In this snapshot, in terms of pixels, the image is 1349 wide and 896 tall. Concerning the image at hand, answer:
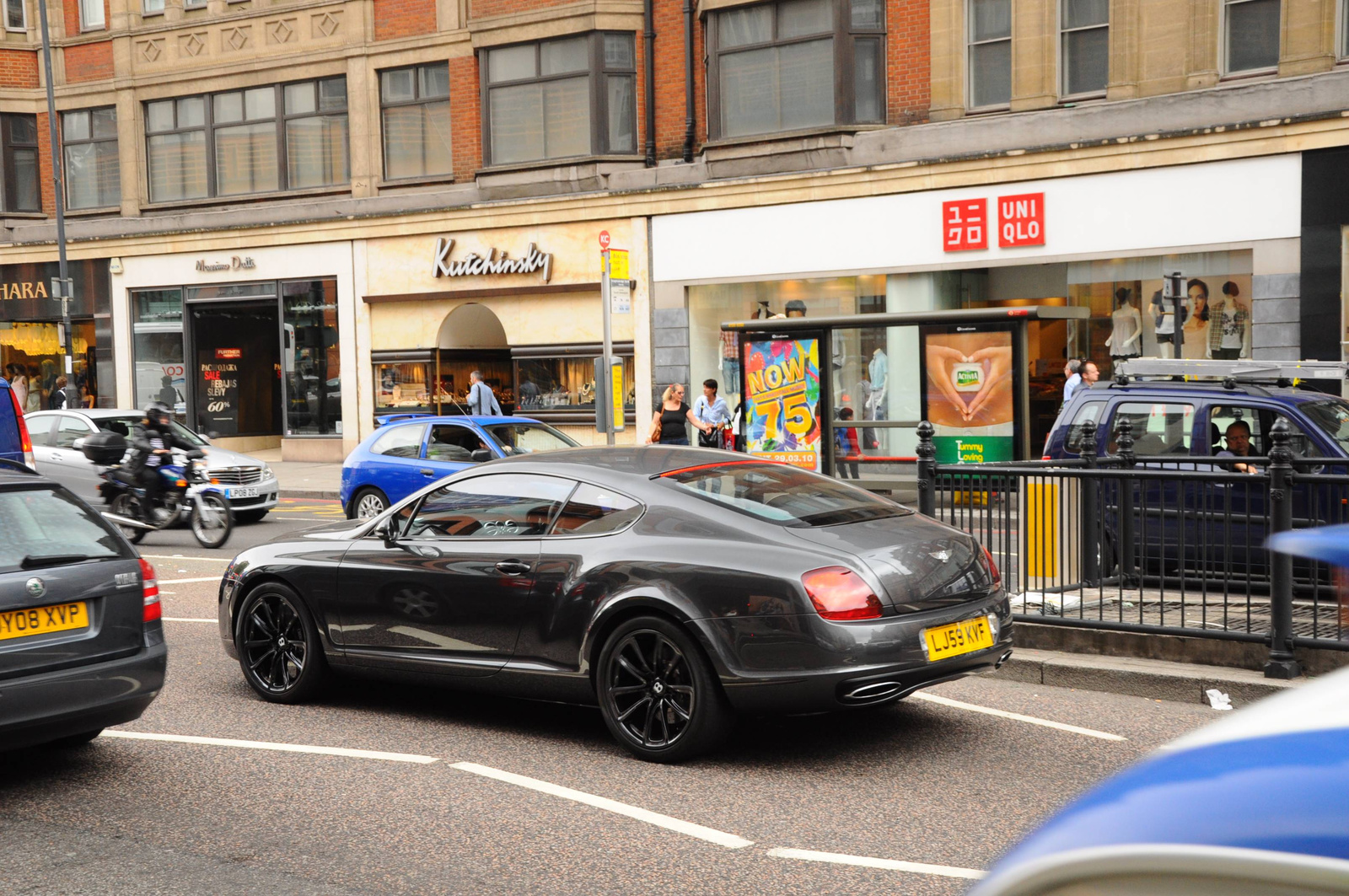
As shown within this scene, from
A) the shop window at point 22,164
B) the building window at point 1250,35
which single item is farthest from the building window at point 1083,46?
the shop window at point 22,164

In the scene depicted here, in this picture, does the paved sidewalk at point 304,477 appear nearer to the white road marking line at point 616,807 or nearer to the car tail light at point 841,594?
the white road marking line at point 616,807

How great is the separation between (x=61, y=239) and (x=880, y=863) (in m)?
28.5

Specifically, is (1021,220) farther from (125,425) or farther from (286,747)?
(286,747)

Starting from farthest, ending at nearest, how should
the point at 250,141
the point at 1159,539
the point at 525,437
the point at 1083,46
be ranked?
1. the point at 250,141
2. the point at 1083,46
3. the point at 525,437
4. the point at 1159,539

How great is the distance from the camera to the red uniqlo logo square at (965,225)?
67.1 ft

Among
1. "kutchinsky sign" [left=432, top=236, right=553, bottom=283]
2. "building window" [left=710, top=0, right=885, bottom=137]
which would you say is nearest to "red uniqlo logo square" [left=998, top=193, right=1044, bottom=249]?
"building window" [left=710, top=0, right=885, bottom=137]

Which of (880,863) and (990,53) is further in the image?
(990,53)

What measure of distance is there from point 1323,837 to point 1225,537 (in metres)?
6.71

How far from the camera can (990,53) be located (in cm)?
2084

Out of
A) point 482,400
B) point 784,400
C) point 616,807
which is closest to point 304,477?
point 482,400

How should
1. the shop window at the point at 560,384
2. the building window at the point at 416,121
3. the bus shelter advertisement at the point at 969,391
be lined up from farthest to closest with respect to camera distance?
the building window at the point at 416,121 → the shop window at the point at 560,384 → the bus shelter advertisement at the point at 969,391

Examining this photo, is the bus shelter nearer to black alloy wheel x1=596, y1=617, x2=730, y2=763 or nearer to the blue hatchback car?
the blue hatchback car

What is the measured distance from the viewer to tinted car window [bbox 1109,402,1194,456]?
34.0 feet

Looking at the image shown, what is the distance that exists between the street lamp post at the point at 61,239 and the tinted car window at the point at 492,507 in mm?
22815
